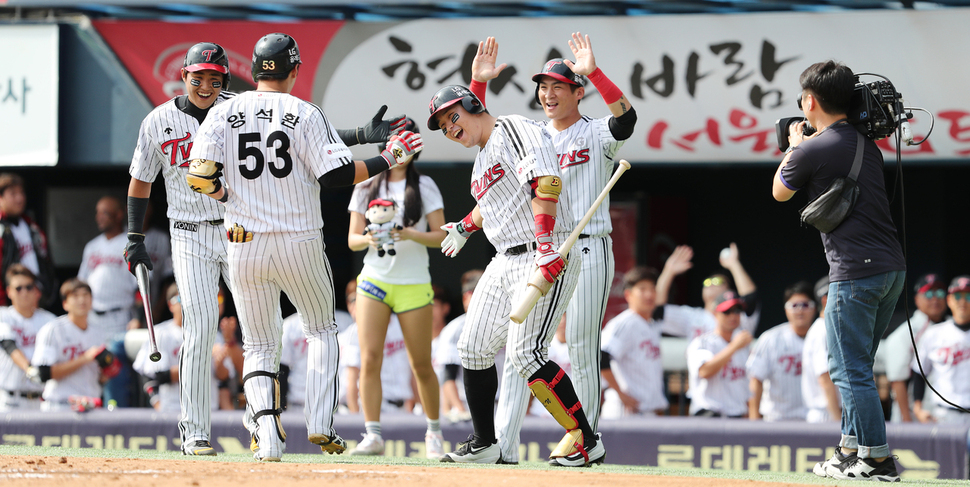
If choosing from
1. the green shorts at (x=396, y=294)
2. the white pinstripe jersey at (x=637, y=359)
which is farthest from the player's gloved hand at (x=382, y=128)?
the white pinstripe jersey at (x=637, y=359)

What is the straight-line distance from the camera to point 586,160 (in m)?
5.11

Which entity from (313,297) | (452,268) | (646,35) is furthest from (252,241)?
(452,268)

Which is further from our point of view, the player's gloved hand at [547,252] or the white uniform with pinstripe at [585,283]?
the white uniform with pinstripe at [585,283]

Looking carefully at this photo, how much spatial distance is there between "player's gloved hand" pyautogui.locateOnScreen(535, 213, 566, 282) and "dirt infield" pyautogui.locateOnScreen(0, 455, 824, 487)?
77cm

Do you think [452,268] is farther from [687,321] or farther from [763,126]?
[763,126]

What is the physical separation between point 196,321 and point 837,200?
281 centimetres

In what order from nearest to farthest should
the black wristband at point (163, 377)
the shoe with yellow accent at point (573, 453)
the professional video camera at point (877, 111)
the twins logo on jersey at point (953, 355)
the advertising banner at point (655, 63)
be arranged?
the professional video camera at point (877, 111), the shoe with yellow accent at point (573, 453), the twins logo on jersey at point (953, 355), the black wristband at point (163, 377), the advertising banner at point (655, 63)

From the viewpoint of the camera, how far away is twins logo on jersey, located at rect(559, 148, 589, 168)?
510 cm

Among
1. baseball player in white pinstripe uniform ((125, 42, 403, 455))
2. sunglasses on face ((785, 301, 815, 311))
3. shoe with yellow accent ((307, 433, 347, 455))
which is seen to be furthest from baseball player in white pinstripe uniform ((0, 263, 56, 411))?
sunglasses on face ((785, 301, 815, 311))

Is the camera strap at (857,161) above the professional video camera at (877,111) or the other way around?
the other way around

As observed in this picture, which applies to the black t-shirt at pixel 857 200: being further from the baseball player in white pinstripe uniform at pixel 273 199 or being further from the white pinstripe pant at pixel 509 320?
the baseball player in white pinstripe uniform at pixel 273 199

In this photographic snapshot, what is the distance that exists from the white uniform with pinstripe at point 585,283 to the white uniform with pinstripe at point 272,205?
913 mm

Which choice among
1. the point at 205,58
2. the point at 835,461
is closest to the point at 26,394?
the point at 205,58

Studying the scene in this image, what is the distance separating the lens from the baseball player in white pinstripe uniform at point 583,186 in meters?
4.94
